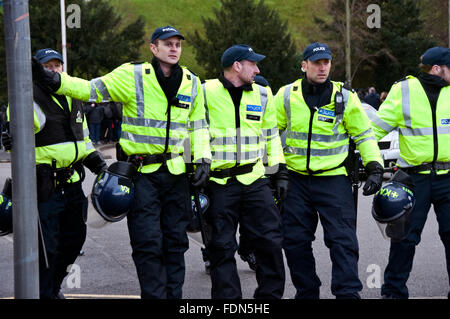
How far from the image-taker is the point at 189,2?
79.2 meters

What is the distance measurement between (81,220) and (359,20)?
144 ft

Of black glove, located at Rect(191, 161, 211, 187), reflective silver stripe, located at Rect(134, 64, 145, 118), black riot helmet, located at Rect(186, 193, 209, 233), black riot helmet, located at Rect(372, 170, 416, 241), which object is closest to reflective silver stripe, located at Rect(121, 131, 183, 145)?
reflective silver stripe, located at Rect(134, 64, 145, 118)

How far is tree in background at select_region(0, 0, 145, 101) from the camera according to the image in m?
33.8

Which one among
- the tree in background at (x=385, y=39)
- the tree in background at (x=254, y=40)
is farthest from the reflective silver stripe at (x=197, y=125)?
the tree in background at (x=385, y=39)

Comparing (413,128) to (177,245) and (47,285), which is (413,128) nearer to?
(177,245)

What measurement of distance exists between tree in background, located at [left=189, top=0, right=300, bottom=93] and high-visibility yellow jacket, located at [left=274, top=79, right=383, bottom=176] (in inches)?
1388

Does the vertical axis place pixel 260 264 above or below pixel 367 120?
below

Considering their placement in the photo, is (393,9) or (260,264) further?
(393,9)

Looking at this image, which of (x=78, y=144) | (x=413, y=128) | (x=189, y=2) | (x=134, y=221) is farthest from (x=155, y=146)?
(x=189, y=2)

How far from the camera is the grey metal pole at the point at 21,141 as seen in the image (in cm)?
270

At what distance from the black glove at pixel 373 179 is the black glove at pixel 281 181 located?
1.87ft

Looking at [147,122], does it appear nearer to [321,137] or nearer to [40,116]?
[40,116]

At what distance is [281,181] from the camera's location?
494 cm

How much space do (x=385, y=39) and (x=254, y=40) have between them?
9960mm
